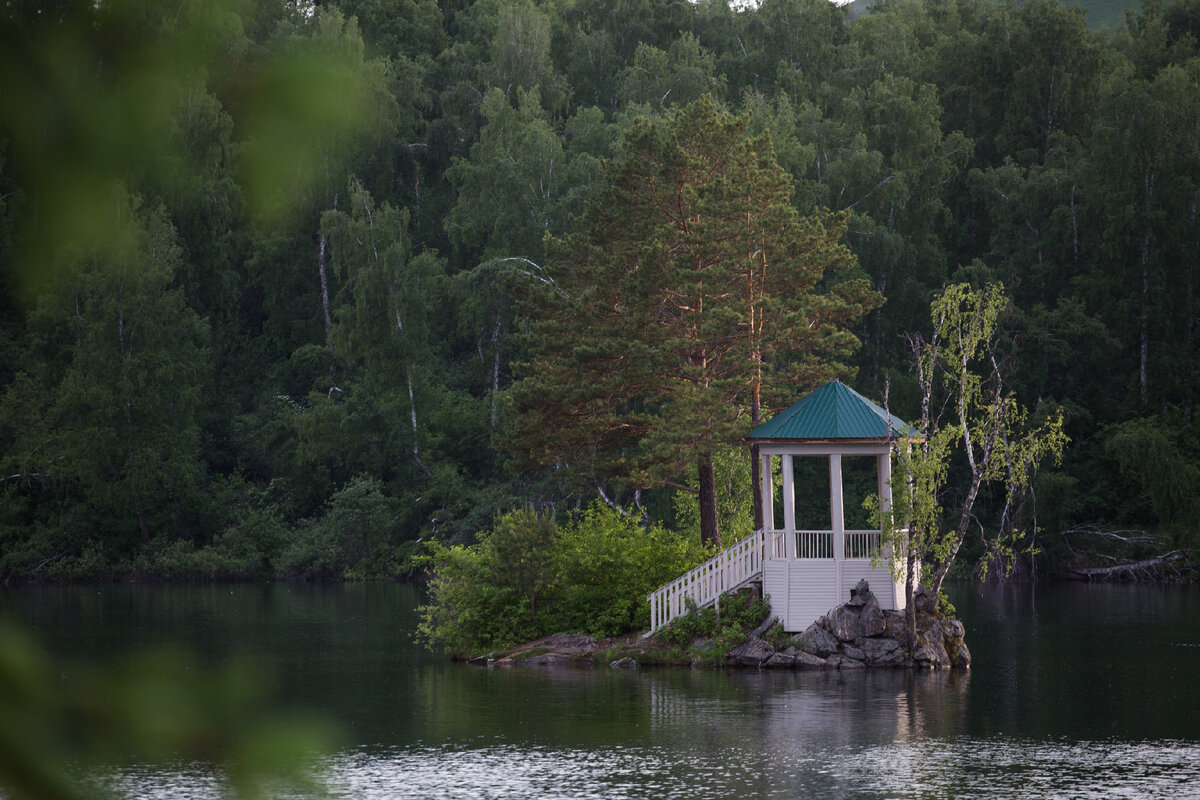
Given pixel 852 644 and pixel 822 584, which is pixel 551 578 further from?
pixel 852 644

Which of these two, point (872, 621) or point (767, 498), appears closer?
point (872, 621)

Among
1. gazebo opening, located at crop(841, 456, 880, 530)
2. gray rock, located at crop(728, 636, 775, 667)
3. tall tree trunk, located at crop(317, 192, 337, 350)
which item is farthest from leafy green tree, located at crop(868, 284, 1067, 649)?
tall tree trunk, located at crop(317, 192, 337, 350)

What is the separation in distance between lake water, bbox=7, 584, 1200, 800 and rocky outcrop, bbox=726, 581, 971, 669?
1.34 feet

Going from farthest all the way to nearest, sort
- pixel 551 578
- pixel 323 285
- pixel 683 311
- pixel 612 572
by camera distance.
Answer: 1. pixel 323 285
2. pixel 683 311
3. pixel 612 572
4. pixel 551 578

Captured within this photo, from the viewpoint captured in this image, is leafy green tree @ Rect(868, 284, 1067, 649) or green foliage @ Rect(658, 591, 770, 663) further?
green foliage @ Rect(658, 591, 770, 663)

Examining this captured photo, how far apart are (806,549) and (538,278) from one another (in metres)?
19.3

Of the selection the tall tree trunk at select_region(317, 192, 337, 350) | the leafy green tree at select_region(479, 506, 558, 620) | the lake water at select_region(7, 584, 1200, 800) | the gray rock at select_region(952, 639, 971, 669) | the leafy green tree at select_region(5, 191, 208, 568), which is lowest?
the lake water at select_region(7, 584, 1200, 800)

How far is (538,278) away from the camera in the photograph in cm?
4534

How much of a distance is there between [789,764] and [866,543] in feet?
39.0

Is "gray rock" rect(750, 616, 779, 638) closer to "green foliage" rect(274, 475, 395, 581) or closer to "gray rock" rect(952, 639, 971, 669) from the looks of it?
"gray rock" rect(952, 639, 971, 669)

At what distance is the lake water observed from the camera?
16422mm

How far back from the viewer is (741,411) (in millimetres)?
31109

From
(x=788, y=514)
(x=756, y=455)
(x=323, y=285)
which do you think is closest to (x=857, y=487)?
(x=756, y=455)

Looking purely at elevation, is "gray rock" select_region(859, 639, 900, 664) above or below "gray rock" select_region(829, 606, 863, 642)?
below
